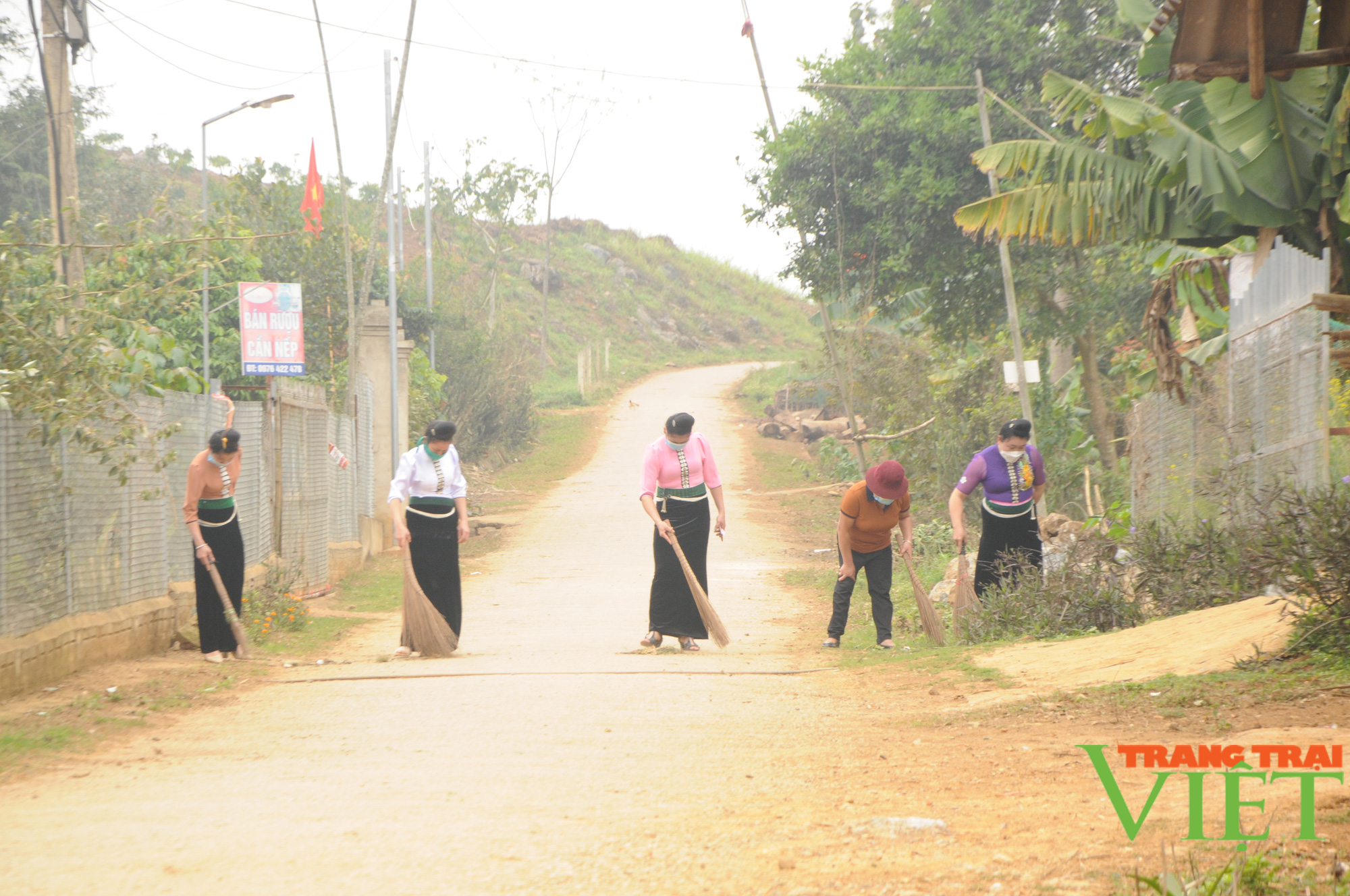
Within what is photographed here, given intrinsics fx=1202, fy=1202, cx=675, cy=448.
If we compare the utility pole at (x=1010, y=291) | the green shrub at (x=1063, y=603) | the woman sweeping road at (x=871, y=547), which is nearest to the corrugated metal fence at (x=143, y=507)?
the woman sweeping road at (x=871, y=547)

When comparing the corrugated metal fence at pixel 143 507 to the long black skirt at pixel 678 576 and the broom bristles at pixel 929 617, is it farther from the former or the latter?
the broom bristles at pixel 929 617

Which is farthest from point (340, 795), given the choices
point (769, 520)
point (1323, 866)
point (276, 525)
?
point (769, 520)

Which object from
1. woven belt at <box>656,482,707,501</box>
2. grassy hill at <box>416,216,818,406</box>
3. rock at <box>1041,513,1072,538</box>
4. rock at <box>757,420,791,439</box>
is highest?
grassy hill at <box>416,216,818,406</box>

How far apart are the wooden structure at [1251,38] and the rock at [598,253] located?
70814 mm

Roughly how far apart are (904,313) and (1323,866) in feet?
64.5

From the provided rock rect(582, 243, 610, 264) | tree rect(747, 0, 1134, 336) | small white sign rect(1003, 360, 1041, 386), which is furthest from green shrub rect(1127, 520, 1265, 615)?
rock rect(582, 243, 610, 264)

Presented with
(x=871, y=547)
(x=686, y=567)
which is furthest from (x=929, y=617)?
(x=686, y=567)

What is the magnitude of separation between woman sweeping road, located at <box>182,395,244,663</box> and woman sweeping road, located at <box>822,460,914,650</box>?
15.1 ft

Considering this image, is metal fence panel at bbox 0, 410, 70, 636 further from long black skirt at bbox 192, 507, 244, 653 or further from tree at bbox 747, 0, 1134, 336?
tree at bbox 747, 0, 1134, 336

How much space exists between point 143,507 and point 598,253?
227 feet

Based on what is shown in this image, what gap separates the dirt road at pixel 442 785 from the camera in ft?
12.2

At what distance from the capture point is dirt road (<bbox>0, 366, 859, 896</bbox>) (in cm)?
371

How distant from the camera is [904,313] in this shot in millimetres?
22328

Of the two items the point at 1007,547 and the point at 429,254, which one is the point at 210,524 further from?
the point at 429,254
